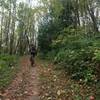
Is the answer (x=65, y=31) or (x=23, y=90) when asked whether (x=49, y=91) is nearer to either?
(x=23, y=90)

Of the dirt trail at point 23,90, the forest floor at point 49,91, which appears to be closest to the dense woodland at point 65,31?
the forest floor at point 49,91

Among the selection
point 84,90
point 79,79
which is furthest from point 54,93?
point 79,79

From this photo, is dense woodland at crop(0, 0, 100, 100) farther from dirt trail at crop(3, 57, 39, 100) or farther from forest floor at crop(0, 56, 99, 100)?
dirt trail at crop(3, 57, 39, 100)

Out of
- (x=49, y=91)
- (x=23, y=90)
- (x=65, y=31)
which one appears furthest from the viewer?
(x=65, y=31)

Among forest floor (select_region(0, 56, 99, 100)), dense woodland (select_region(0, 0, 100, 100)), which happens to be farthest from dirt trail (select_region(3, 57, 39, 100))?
dense woodland (select_region(0, 0, 100, 100))

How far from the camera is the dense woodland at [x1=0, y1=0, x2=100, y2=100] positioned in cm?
1359

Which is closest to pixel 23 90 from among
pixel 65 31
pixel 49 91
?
pixel 49 91

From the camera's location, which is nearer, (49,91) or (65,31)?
(49,91)

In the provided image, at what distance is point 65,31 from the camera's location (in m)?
27.0

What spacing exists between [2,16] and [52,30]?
59.9ft

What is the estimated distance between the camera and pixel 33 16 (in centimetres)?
5147

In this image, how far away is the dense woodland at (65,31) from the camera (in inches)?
535

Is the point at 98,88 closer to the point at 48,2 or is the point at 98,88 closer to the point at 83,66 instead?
the point at 83,66

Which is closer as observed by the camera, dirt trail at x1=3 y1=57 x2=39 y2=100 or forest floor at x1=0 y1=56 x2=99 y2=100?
forest floor at x1=0 y1=56 x2=99 y2=100
